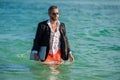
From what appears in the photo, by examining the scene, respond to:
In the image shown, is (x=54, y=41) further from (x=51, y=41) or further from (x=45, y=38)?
(x=45, y=38)

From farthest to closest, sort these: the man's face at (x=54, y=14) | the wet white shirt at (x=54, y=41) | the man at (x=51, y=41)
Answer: the wet white shirt at (x=54, y=41)
the man at (x=51, y=41)
the man's face at (x=54, y=14)

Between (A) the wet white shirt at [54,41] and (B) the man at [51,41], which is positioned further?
(A) the wet white shirt at [54,41]

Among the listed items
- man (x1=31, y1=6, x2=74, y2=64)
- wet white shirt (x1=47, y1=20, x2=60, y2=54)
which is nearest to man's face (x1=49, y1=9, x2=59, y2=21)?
man (x1=31, y1=6, x2=74, y2=64)

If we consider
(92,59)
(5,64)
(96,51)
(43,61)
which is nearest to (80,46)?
(96,51)

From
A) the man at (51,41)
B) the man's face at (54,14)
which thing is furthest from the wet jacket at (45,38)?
the man's face at (54,14)

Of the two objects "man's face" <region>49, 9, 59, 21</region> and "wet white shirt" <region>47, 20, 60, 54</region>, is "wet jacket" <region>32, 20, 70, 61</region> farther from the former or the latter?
"man's face" <region>49, 9, 59, 21</region>

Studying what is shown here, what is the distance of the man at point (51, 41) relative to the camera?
8906 mm

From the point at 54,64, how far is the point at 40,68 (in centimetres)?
42

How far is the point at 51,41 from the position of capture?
9.09 m

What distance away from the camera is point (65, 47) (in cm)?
905

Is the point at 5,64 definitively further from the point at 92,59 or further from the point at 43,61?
the point at 92,59

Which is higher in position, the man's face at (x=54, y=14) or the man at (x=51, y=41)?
the man's face at (x=54, y=14)

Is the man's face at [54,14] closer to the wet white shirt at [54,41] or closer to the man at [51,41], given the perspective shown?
the man at [51,41]

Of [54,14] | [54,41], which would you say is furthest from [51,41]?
[54,14]
